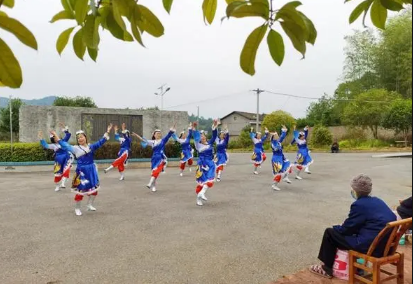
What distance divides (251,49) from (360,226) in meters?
3.20

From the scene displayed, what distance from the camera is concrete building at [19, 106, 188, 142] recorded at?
18.9 metres

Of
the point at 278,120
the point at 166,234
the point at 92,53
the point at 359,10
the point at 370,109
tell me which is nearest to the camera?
the point at 92,53

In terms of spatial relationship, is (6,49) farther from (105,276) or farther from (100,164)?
(100,164)

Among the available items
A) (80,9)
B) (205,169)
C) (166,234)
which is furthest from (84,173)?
(80,9)

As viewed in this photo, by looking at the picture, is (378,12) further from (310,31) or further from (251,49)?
(251,49)

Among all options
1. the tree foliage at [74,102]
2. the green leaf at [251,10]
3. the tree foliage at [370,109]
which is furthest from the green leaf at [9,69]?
the tree foliage at [74,102]

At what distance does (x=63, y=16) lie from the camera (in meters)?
1.27

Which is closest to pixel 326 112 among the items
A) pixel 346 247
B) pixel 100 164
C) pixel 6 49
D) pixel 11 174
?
pixel 100 164

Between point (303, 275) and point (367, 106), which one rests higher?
point (367, 106)

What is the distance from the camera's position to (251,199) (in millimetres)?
8398

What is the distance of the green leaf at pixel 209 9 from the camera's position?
157cm

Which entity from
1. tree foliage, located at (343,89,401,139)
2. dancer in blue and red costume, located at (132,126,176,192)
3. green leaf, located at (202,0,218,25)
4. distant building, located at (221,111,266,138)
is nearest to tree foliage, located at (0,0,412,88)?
green leaf, located at (202,0,218,25)

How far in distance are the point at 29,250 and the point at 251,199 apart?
16.7 feet

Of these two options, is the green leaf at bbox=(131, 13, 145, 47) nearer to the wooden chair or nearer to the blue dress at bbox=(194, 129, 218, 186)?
the wooden chair
